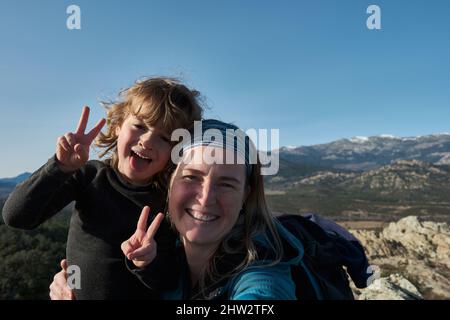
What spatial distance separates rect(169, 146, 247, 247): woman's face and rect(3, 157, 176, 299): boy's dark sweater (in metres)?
0.35

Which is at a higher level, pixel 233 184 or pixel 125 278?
pixel 233 184

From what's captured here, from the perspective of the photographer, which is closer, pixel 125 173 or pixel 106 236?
pixel 106 236

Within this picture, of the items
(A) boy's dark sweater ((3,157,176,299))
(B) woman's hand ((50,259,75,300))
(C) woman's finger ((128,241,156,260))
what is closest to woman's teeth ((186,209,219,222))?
(C) woman's finger ((128,241,156,260))

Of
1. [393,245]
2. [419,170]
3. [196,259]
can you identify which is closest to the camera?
[196,259]

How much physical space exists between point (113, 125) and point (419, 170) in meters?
203

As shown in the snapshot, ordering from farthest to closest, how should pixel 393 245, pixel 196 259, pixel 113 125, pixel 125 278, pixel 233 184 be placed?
pixel 393 245
pixel 113 125
pixel 125 278
pixel 196 259
pixel 233 184

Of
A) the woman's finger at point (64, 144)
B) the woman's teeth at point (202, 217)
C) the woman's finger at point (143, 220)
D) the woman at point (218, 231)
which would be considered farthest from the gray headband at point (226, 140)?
the woman's finger at point (64, 144)

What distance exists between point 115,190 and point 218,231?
1209 millimetres

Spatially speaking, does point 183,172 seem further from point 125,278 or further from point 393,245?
point 393,245

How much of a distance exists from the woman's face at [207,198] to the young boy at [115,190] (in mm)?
348

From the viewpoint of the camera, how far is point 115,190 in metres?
3.00

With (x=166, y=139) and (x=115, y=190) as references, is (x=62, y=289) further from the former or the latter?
(x=166, y=139)

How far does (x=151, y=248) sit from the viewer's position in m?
2.15
